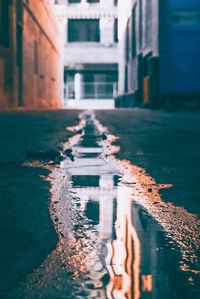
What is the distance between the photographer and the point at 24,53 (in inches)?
693

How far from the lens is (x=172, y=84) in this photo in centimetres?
1633

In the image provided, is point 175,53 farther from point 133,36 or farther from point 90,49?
point 90,49

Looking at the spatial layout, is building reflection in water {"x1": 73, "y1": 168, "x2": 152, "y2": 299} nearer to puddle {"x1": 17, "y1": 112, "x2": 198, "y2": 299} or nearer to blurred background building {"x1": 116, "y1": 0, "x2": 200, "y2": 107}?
puddle {"x1": 17, "y1": 112, "x2": 198, "y2": 299}

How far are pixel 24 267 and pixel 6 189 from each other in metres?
0.98

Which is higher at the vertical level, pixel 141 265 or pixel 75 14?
pixel 75 14

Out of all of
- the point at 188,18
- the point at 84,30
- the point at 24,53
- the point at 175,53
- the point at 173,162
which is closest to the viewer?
the point at 173,162

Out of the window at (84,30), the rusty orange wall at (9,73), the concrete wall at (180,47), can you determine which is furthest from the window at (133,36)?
the window at (84,30)

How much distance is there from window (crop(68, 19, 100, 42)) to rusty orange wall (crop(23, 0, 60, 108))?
387 inches

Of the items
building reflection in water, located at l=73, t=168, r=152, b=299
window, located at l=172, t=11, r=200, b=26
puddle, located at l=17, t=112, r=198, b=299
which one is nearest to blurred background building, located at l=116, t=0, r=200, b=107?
window, located at l=172, t=11, r=200, b=26

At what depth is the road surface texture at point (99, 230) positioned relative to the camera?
34.9 inches

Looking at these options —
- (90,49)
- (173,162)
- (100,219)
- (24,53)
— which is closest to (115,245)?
(100,219)

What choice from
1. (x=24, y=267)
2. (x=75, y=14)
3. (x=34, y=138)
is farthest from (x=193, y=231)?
(x=75, y=14)

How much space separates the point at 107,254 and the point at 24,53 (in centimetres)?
1713

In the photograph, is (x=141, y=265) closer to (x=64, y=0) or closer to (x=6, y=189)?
(x=6, y=189)
